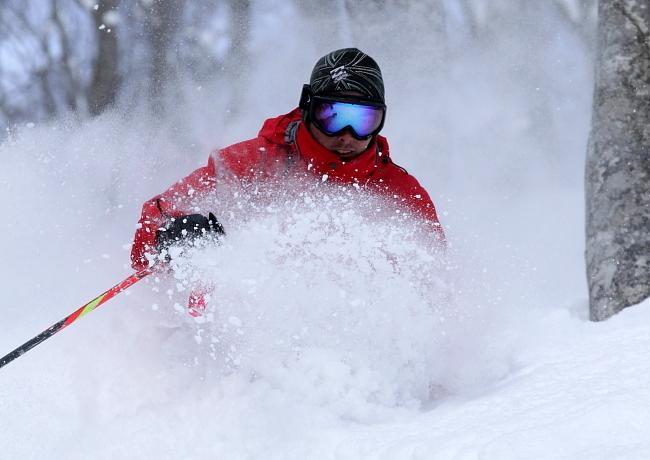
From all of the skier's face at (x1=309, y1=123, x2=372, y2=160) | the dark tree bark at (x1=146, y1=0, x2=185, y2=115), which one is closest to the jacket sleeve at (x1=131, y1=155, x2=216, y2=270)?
the skier's face at (x1=309, y1=123, x2=372, y2=160)

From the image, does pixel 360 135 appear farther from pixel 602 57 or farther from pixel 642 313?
pixel 642 313

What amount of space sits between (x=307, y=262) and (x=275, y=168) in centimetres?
65

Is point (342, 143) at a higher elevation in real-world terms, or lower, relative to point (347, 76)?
lower

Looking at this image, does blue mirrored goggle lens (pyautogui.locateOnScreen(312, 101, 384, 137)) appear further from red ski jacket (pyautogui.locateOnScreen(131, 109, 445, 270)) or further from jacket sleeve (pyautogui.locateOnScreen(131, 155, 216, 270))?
jacket sleeve (pyautogui.locateOnScreen(131, 155, 216, 270))

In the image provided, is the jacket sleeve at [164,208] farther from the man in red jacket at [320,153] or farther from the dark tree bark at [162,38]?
the dark tree bark at [162,38]

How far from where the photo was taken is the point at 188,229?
107 inches

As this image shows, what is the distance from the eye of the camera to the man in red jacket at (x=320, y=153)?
2996 mm

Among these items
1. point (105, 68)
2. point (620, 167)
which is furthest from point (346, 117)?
point (105, 68)

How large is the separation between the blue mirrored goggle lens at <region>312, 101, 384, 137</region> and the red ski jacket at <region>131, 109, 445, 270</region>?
0.15 m

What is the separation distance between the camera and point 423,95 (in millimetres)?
12180

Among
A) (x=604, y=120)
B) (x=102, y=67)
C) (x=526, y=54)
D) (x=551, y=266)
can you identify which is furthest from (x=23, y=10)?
(x=604, y=120)

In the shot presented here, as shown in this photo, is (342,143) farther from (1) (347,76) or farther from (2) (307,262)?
(2) (307,262)

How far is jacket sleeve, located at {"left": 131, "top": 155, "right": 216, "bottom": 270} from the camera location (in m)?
2.95

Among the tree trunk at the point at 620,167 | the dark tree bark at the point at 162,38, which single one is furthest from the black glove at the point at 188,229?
the dark tree bark at the point at 162,38
